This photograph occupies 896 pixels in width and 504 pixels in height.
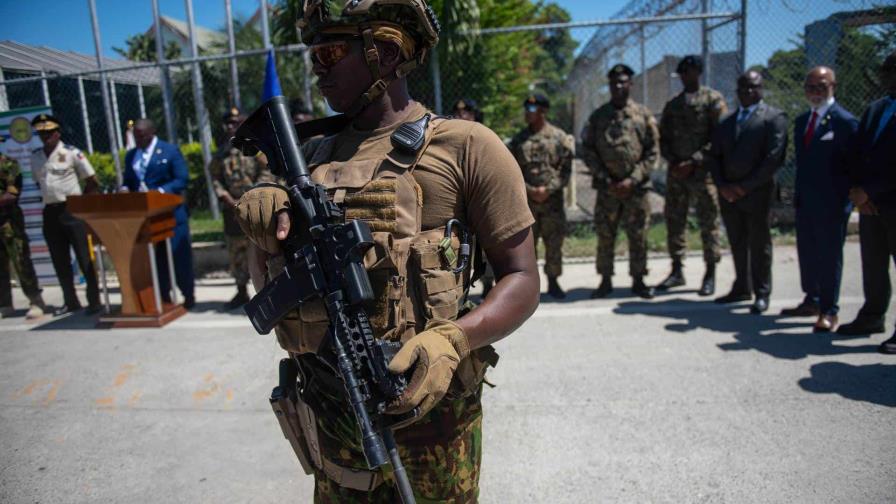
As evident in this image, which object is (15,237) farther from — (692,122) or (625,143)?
(692,122)

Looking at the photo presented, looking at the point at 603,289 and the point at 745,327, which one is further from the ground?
the point at 603,289

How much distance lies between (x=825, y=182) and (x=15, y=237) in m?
7.72

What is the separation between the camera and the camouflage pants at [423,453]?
1.55 metres

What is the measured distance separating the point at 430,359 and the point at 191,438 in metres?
2.64

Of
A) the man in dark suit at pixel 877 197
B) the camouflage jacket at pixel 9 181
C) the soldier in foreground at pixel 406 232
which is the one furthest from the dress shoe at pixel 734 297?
the camouflage jacket at pixel 9 181

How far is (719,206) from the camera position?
5.61 metres

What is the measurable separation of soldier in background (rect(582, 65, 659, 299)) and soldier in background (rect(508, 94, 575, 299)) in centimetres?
31

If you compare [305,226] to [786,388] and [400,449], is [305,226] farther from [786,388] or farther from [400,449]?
[786,388]

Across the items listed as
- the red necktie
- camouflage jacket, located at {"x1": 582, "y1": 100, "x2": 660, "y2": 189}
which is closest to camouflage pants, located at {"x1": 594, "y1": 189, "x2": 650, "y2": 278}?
camouflage jacket, located at {"x1": 582, "y1": 100, "x2": 660, "y2": 189}

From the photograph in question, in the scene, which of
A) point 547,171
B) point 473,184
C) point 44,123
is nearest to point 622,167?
point 547,171

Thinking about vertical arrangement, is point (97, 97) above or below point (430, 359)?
above

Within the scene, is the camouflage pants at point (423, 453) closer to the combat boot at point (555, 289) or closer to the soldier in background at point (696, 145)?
the combat boot at point (555, 289)

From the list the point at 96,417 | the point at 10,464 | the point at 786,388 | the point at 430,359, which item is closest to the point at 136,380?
the point at 96,417

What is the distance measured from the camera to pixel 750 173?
5070 mm
